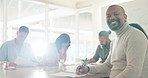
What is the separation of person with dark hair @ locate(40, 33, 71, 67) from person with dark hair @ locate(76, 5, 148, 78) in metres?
1.27

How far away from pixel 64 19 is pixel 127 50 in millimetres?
5185

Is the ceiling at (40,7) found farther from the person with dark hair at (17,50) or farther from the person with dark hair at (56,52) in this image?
the person with dark hair at (56,52)

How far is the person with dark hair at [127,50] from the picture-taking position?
1426 mm

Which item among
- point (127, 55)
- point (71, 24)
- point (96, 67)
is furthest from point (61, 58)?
point (71, 24)

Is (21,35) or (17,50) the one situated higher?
(21,35)

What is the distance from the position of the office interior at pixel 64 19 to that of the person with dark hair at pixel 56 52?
1104 millimetres

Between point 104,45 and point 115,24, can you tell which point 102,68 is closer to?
point 115,24

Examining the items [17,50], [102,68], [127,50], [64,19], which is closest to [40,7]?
[64,19]

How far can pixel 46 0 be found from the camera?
5258mm

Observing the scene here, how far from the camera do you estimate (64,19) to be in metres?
6.56

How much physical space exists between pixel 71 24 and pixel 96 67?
4.64 m

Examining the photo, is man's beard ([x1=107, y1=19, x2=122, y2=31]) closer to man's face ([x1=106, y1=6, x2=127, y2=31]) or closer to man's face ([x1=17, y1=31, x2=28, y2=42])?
man's face ([x1=106, y1=6, x2=127, y2=31])

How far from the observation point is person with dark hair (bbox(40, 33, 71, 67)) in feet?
9.84

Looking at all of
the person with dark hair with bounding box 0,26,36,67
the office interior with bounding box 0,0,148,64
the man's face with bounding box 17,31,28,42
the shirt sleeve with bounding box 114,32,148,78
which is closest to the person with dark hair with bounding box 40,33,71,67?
the person with dark hair with bounding box 0,26,36,67
